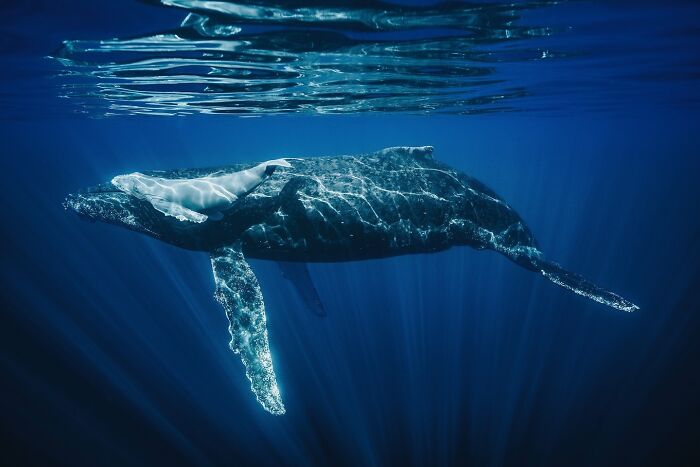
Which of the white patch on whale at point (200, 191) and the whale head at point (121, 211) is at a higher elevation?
the white patch on whale at point (200, 191)

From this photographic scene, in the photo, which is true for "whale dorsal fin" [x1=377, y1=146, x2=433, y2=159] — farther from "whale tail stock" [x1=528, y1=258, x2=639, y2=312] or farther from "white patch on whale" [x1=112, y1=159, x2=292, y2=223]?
"whale tail stock" [x1=528, y1=258, x2=639, y2=312]

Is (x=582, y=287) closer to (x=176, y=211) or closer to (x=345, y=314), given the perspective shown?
(x=176, y=211)

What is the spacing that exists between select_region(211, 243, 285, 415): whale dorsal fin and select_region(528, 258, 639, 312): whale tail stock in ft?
21.6

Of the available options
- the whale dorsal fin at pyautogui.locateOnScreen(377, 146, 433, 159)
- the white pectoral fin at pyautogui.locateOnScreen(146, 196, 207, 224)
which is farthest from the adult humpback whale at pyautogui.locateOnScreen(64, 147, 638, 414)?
the whale dorsal fin at pyautogui.locateOnScreen(377, 146, 433, 159)

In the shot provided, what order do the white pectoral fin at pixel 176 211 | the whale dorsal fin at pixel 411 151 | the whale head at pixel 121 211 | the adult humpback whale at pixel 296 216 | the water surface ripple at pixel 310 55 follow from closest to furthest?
the white pectoral fin at pixel 176 211
the adult humpback whale at pixel 296 216
the whale head at pixel 121 211
the whale dorsal fin at pixel 411 151
the water surface ripple at pixel 310 55

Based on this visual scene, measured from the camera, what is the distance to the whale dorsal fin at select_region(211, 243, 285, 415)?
22.4ft

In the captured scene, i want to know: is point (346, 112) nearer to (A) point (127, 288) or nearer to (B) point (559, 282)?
(A) point (127, 288)

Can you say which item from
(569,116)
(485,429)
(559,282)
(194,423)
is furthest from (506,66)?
(569,116)

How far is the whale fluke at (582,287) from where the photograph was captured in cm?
855

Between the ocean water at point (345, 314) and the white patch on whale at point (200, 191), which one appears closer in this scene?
the white patch on whale at point (200, 191)

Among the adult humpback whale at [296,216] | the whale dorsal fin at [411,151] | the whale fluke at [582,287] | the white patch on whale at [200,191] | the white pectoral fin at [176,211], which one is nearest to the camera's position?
the white pectoral fin at [176,211]

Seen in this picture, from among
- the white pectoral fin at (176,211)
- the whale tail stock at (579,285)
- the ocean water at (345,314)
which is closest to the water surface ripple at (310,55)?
the ocean water at (345,314)

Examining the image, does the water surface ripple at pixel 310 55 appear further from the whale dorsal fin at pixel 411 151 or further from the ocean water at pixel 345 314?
the whale dorsal fin at pixel 411 151

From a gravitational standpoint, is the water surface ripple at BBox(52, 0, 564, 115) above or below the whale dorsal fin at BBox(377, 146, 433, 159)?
above
